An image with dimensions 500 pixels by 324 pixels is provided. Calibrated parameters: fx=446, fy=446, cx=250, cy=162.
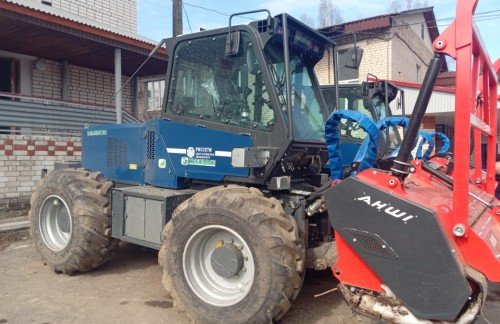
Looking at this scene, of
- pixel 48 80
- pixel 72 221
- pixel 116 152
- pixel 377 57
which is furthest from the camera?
pixel 377 57

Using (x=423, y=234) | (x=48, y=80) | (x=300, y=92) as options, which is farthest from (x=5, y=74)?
(x=423, y=234)

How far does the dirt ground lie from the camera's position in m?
4.02

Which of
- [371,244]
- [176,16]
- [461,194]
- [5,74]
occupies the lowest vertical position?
[371,244]

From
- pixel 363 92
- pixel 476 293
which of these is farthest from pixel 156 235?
pixel 363 92

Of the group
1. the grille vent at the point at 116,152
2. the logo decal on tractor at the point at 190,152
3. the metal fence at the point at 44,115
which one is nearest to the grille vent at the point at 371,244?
the logo decal on tractor at the point at 190,152

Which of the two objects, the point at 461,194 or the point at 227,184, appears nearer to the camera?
the point at 461,194

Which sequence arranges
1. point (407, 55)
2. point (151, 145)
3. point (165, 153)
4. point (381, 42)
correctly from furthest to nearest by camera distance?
1. point (407, 55)
2. point (381, 42)
3. point (151, 145)
4. point (165, 153)

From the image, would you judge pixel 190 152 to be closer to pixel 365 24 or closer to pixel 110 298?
pixel 110 298

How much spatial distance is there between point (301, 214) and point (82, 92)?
10.8m

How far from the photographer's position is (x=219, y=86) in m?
4.27

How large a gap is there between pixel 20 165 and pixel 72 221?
4.91 m

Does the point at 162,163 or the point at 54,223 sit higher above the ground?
the point at 162,163

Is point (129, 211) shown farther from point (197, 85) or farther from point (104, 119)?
point (104, 119)

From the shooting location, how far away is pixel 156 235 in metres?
4.43
